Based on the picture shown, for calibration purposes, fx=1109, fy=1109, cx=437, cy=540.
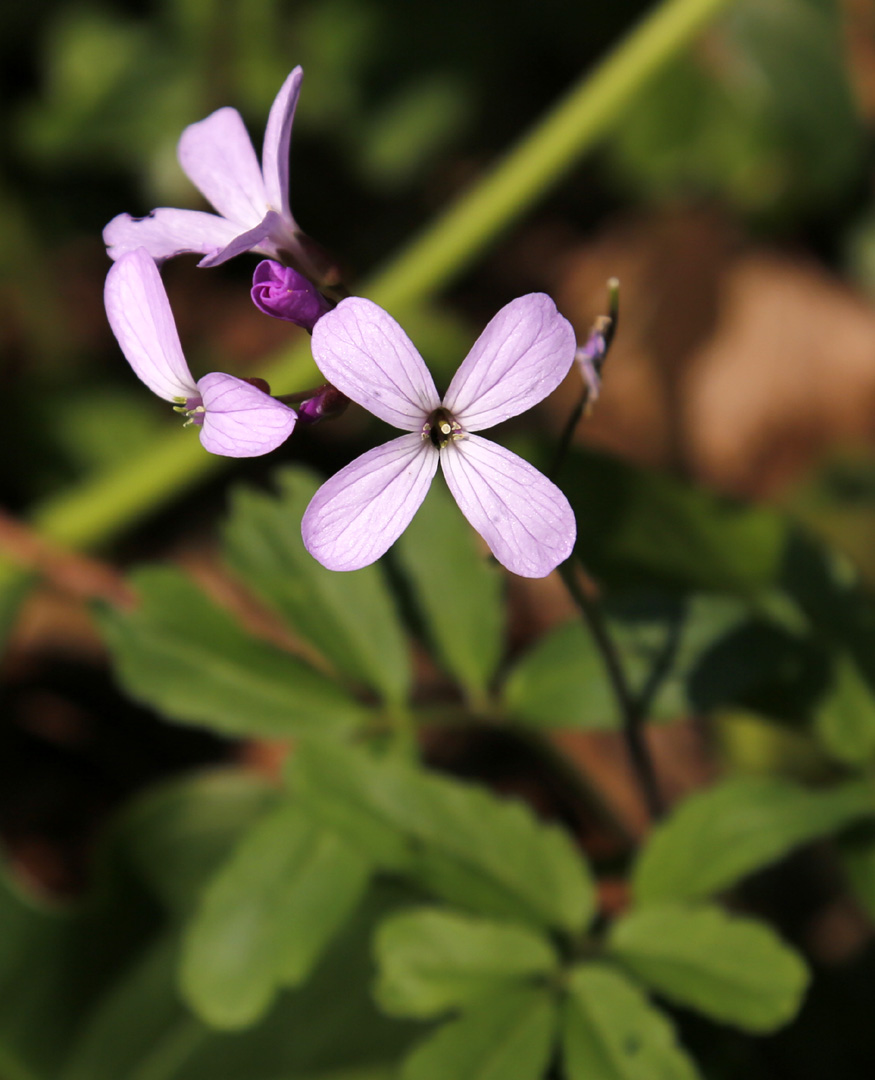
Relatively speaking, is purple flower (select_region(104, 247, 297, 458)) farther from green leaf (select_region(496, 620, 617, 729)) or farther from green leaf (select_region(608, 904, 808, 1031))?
green leaf (select_region(608, 904, 808, 1031))

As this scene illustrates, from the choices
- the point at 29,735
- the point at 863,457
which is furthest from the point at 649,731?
the point at 29,735

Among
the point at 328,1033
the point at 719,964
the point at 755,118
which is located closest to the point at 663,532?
the point at 719,964

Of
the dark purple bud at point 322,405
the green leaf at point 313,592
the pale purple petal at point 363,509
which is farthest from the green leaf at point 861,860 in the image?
the dark purple bud at point 322,405

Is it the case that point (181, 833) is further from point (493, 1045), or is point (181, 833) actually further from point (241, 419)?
point (241, 419)

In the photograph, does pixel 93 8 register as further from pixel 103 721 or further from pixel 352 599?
pixel 352 599

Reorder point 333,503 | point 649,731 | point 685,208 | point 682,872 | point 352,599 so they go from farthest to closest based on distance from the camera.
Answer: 1. point 685,208
2. point 649,731
3. point 352,599
4. point 682,872
5. point 333,503

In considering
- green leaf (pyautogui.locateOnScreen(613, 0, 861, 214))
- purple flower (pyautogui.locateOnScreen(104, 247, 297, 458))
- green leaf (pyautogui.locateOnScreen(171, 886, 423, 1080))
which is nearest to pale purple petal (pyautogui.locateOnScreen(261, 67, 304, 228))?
purple flower (pyautogui.locateOnScreen(104, 247, 297, 458))
